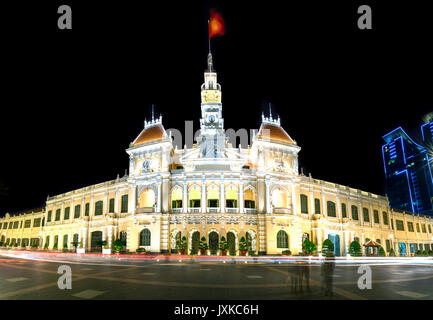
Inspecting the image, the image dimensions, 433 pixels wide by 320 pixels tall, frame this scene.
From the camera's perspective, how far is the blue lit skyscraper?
147 meters

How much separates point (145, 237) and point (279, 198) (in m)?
20.4

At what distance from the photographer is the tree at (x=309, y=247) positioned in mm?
42562

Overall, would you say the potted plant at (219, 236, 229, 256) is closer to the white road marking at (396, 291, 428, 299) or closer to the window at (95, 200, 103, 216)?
the window at (95, 200, 103, 216)

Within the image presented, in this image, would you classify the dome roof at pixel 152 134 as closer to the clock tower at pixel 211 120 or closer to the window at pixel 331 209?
the clock tower at pixel 211 120

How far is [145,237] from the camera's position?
4478 cm

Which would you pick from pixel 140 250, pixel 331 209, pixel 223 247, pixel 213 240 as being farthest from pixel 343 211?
pixel 140 250

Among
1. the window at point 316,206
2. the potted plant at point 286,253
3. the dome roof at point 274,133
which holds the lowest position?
the potted plant at point 286,253

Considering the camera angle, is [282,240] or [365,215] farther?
[365,215]

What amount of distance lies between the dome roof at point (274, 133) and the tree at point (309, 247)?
1564cm

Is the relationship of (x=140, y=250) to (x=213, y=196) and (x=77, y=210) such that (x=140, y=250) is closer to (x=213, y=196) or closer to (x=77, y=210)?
(x=213, y=196)

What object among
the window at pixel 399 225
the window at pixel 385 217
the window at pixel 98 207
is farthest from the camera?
the window at pixel 399 225

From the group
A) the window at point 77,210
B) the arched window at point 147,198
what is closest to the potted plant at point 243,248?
the arched window at point 147,198

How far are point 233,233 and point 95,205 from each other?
85.6 ft

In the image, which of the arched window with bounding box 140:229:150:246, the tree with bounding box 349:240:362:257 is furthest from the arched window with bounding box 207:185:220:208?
the tree with bounding box 349:240:362:257
